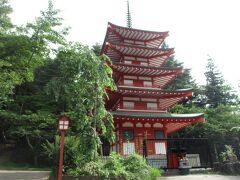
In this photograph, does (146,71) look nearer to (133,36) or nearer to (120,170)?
(133,36)

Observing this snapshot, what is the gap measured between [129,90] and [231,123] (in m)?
14.9

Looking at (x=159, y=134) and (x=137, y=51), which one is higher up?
(x=137, y=51)

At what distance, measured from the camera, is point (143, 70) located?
23781 mm

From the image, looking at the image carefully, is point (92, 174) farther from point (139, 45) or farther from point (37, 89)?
point (37, 89)

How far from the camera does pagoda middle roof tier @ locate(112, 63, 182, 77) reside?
902 inches

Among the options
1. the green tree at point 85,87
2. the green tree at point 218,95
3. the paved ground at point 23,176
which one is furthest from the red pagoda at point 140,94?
the green tree at point 218,95

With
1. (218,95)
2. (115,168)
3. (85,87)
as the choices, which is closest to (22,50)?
(85,87)

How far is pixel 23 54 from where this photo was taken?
15.8 metres

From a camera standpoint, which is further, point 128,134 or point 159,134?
point 159,134

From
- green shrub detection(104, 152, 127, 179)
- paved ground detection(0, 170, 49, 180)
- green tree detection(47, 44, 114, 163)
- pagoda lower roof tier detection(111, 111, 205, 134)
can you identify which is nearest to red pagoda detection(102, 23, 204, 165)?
pagoda lower roof tier detection(111, 111, 205, 134)

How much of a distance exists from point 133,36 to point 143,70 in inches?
174

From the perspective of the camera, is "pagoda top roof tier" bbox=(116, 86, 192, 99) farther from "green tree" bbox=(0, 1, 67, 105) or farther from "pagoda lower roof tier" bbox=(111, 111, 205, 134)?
"green tree" bbox=(0, 1, 67, 105)

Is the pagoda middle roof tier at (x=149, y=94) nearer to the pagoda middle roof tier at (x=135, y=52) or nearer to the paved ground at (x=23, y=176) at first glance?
the pagoda middle roof tier at (x=135, y=52)

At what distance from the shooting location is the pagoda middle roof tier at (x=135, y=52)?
79.4 feet
